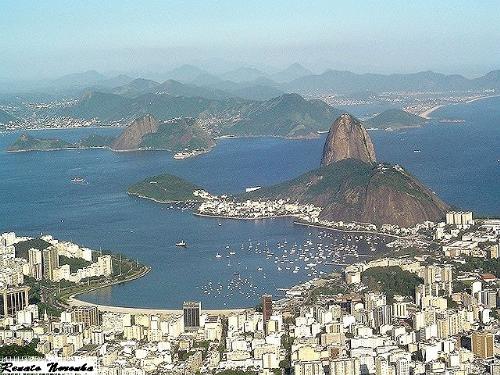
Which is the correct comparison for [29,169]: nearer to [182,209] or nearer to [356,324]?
[182,209]

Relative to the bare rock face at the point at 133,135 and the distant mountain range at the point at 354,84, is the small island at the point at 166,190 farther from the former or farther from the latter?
the distant mountain range at the point at 354,84

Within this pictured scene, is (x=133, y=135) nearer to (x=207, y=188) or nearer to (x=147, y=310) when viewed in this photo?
(x=207, y=188)

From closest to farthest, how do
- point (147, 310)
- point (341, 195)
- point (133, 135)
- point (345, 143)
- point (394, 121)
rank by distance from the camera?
point (147, 310) < point (341, 195) < point (345, 143) < point (133, 135) < point (394, 121)

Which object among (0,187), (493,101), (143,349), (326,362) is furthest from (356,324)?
(493,101)

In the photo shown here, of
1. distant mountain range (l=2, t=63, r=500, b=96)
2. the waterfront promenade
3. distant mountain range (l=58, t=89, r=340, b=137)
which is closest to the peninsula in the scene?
the waterfront promenade

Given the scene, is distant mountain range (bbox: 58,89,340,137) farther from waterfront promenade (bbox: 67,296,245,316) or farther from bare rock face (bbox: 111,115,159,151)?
waterfront promenade (bbox: 67,296,245,316)

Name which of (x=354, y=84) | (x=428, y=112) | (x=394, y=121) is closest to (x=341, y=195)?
(x=394, y=121)

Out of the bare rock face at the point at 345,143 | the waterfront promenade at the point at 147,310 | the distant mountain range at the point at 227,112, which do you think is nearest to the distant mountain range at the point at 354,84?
the distant mountain range at the point at 227,112
